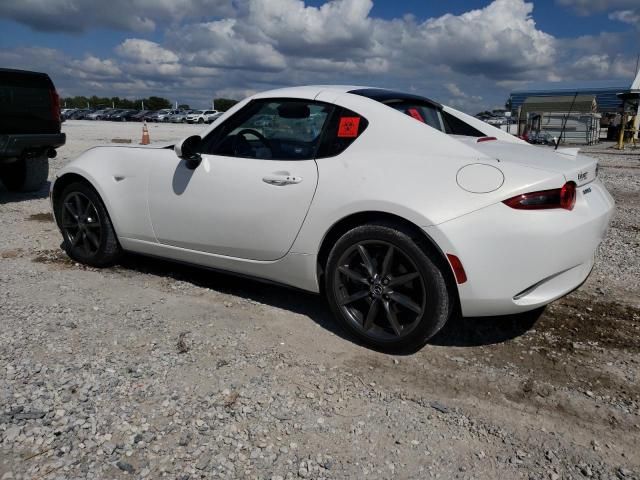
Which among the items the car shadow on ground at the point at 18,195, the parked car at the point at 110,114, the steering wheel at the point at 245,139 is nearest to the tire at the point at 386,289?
the steering wheel at the point at 245,139

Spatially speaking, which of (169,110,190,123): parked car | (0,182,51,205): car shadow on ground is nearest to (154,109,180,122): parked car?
(169,110,190,123): parked car

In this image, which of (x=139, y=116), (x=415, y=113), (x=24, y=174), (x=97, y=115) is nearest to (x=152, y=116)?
(x=139, y=116)

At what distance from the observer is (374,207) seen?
2910 mm

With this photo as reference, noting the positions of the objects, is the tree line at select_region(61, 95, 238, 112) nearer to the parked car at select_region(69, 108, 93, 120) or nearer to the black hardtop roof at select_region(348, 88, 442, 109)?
the parked car at select_region(69, 108, 93, 120)

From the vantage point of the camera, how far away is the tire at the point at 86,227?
435cm

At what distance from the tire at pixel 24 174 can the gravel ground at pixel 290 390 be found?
16.1ft

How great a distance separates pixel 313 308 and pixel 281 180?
3.46ft

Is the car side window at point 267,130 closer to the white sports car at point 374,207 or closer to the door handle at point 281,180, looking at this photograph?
the white sports car at point 374,207

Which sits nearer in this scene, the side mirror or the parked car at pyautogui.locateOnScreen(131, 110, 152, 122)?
the side mirror

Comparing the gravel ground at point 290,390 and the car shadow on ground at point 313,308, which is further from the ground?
the car shadow on ground at point 313,308

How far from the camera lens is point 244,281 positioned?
173 inches

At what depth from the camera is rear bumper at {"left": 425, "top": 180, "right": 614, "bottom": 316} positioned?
263cm

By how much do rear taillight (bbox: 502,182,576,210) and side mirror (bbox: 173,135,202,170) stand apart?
6.80ft

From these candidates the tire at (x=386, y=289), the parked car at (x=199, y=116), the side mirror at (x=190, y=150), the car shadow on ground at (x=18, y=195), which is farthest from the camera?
the parked car at (x=199, y=116)
